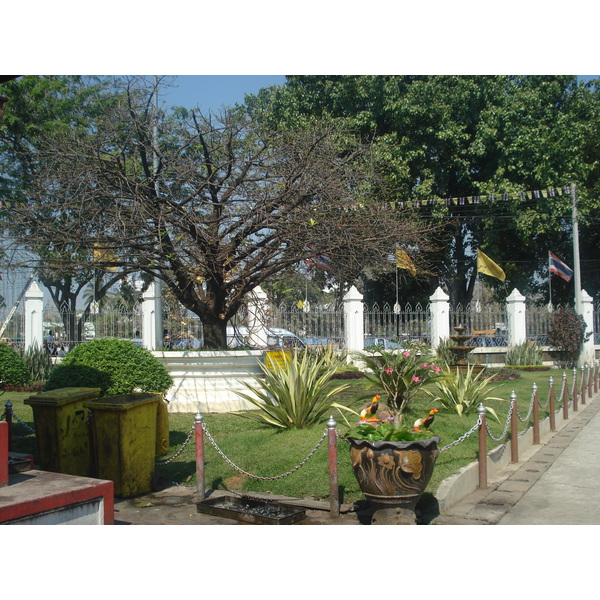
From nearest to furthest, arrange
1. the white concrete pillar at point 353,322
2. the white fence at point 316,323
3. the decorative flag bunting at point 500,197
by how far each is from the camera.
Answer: the white fence at point 316,323
the white concrete pillar at point 353,322
the decorative flag bunting at point 500,197

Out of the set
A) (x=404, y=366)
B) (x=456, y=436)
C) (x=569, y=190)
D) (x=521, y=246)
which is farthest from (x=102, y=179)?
(x=521, y=246)

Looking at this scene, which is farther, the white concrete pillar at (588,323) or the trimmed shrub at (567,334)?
the white concrete pillar at (588,323)

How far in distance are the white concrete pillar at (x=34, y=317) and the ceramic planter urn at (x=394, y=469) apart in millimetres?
15528

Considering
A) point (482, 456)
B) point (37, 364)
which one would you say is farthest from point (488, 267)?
point (482, 456)

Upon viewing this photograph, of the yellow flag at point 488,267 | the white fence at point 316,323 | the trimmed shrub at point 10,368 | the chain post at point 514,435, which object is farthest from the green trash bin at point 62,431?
the yellow flag at point 488,267

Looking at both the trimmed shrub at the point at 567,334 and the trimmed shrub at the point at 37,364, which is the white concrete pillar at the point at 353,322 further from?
the trimmed shrub at the point at 37,364

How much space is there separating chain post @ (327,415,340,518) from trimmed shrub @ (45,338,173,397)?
12.5 ft

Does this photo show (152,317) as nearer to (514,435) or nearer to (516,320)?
(514,435)

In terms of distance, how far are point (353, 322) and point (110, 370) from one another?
1225 centimetres

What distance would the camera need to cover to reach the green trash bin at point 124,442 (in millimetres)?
7270

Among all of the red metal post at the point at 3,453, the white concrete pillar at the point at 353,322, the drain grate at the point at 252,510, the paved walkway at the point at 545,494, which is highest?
the white concrete pillar at the point at 353,322

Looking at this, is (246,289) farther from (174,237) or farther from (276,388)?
(276,388)

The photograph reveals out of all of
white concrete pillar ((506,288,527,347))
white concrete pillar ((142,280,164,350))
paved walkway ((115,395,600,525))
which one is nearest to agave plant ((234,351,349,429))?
paved walkway ((115,395,600,525))

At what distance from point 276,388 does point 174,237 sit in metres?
3.66
